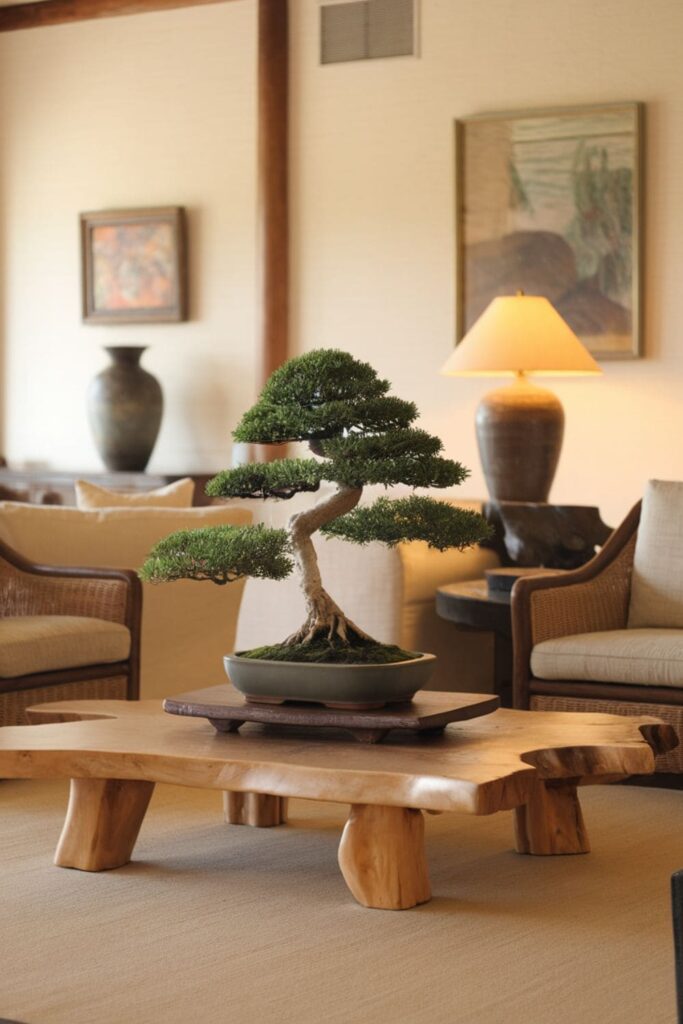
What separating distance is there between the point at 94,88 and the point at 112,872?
5627 mm

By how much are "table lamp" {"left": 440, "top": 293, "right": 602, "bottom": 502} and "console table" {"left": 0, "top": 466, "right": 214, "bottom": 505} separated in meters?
2.03

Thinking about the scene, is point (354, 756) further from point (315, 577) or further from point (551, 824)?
point (551, 824)

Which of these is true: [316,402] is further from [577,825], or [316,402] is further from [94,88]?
[94,88]

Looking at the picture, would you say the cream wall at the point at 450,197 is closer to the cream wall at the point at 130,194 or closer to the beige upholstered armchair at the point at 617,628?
the cream wall at the point at 130,194

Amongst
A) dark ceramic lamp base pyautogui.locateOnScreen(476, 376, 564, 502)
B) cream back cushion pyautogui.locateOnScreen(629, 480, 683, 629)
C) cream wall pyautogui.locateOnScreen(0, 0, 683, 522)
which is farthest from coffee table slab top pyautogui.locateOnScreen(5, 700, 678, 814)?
cream wall pyautogui.locateOnScreen(0, 0, 683, 522)

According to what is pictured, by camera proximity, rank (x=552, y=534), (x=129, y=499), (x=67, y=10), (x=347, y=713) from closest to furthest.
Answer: (x=347, y=713)
(x=129, y=499)
(x=552, y=534)
(x=67, y=10)

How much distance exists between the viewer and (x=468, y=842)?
11.5 feet

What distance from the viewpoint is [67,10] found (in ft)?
26.1

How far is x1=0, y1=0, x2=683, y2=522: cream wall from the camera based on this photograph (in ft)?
21.6

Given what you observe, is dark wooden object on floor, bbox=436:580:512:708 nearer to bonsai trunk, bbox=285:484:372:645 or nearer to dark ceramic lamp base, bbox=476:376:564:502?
dark ceramic lamp base, bbox=476:376:564:502

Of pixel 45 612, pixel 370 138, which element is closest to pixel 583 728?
pixel 45 612

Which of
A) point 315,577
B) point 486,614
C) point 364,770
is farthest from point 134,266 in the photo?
point 364,770

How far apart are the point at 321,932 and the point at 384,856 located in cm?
21

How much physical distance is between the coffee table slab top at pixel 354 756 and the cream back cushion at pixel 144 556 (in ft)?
3.91
